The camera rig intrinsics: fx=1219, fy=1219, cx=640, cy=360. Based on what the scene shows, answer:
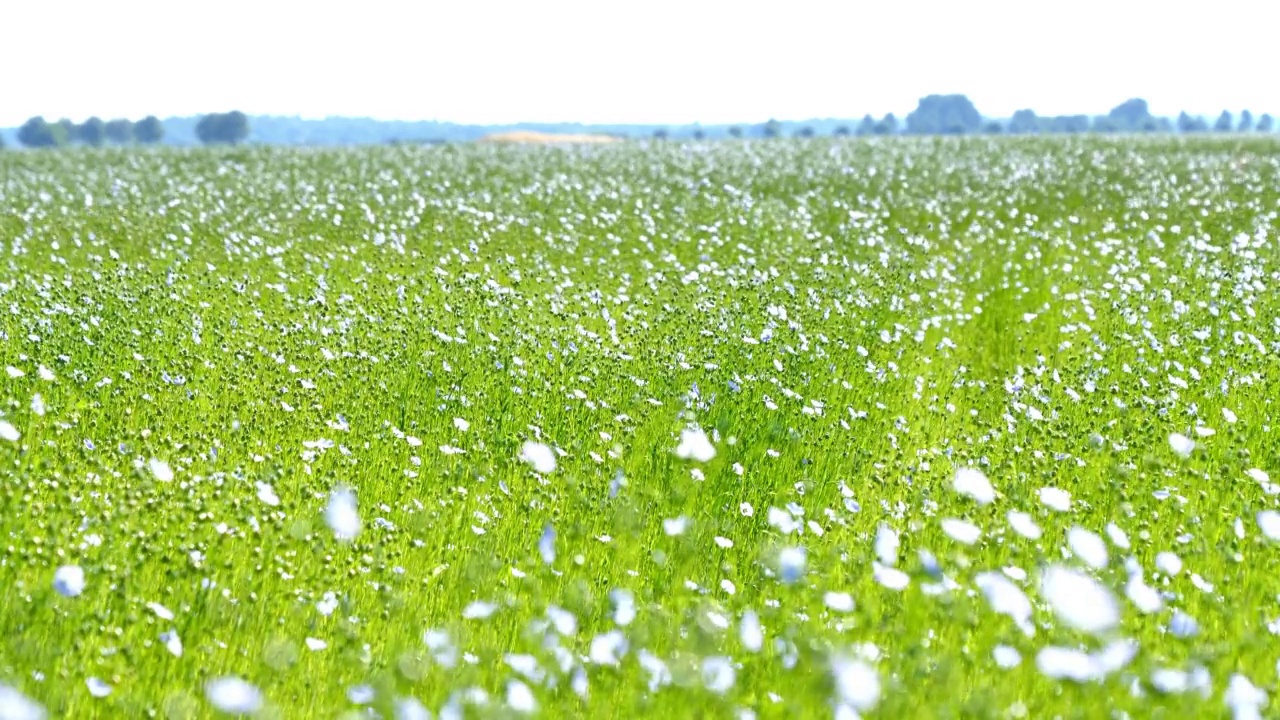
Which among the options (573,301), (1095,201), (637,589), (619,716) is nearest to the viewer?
(619,716)

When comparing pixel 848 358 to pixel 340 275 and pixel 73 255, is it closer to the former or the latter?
pixel 340 275

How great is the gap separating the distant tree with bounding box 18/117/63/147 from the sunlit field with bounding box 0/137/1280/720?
162603 mm

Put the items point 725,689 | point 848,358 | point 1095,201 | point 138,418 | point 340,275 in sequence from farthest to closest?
point 1095,201, point 340,275, point 848,358, point 138,418, point 725,689

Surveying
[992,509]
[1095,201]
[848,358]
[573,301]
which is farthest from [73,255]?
[1095,201]

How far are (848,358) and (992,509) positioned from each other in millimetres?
2422

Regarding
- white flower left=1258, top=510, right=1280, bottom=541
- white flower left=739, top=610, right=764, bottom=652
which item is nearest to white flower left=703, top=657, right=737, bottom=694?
white flower left=739, top=610, right=764, bottom=652

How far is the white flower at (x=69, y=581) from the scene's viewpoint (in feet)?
11.1

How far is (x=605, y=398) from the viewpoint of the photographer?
22.0 ft

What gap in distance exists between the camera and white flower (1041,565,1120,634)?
3.20 m

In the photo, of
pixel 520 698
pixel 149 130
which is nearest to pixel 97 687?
pixel 520 698

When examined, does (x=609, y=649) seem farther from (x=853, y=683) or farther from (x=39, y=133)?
(x=39, y=133)

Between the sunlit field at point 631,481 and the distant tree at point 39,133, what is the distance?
533 feet

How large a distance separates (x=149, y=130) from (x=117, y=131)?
5305 mm

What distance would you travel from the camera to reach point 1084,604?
3301 mm
